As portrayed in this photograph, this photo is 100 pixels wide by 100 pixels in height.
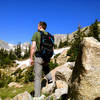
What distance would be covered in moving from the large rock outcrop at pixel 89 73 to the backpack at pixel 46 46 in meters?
1.89

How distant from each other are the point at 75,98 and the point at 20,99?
5.95 feet

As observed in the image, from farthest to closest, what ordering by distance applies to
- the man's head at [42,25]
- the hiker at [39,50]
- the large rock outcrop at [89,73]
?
the man's head at [42,25] → the hiker at [39,50] → the large rock outcrop at [89,73]

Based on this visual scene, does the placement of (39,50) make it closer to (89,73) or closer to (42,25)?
(42,25)

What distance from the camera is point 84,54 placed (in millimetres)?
2998

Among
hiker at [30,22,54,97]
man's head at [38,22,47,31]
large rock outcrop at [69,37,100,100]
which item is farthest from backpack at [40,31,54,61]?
large rock outcrop at [69,37,100,100]

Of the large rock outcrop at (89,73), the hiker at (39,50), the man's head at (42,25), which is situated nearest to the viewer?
the large rock outcrop at (89,73)

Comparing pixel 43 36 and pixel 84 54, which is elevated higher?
pixel 43 36

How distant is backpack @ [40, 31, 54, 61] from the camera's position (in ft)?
15.5

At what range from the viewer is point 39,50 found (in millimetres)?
4770

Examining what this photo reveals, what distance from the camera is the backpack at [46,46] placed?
4.71m

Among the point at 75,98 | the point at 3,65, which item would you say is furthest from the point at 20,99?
the point at 3,65

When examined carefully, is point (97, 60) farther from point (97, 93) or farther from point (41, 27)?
point (41, 27)

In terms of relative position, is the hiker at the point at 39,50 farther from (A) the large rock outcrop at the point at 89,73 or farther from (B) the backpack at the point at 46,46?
(A) the large rock outcrop at the point at 89,73

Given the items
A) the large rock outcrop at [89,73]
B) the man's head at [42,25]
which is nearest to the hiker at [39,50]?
the man's head at [42,25]
